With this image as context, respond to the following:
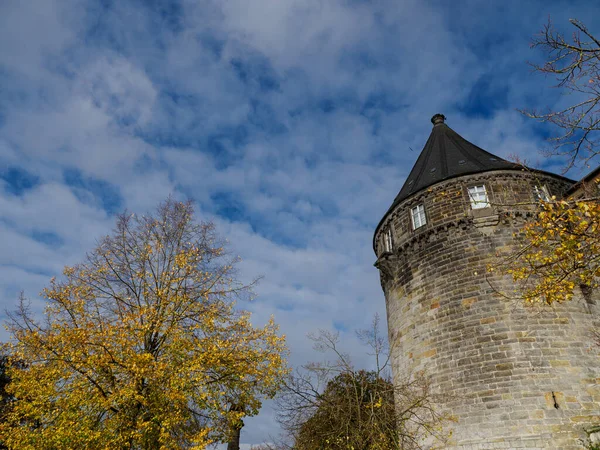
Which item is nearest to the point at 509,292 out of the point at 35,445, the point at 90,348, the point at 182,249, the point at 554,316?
the point at 554,316

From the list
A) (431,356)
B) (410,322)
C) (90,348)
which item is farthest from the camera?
(410,322)

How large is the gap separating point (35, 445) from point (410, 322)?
41.4ft

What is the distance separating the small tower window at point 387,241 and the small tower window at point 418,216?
157cm

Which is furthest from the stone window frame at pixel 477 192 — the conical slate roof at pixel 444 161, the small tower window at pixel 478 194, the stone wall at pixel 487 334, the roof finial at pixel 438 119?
the roof finial at pixel 438 119

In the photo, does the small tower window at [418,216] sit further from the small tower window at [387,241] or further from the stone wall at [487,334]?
the small tower window at [387,241]

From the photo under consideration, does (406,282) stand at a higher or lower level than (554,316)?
higher

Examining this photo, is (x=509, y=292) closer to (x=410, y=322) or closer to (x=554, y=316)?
(x=554, y=316)

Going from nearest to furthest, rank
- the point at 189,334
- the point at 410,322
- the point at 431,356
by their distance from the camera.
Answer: the point at 189,334 → the point at 431,356 → the point at 410,322

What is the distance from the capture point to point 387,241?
2072 centimetres

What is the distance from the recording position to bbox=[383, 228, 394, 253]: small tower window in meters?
20.2

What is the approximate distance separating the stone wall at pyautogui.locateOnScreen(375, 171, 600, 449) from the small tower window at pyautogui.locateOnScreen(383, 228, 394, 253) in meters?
0.80

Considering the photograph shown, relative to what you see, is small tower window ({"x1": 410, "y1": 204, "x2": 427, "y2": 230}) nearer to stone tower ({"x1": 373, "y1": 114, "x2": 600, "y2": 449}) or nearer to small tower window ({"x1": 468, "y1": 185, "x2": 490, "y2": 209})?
stone tower ({"x1": 373, "y1": 114, "x2": 600, "y2": 449})

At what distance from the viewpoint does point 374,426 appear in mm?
13281

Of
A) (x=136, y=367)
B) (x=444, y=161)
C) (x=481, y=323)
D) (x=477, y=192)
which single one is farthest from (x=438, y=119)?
(x=136, y=367)
